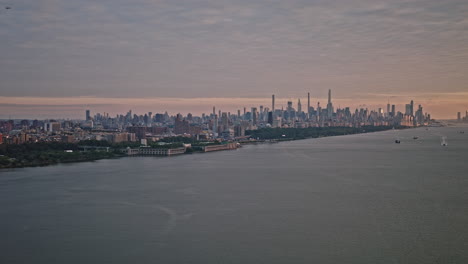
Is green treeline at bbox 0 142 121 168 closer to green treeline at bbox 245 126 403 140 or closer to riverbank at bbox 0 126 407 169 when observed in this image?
riverbank at bbox 0 126 407 169

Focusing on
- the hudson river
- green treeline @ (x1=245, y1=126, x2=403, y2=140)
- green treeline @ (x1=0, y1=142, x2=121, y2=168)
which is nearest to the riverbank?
green treeline @ (x1=0, y1=142, x2=121, y2=168)

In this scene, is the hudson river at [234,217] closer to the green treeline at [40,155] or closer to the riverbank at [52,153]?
the green treeline at [40,155]

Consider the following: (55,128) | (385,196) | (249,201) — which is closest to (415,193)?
(385,196)

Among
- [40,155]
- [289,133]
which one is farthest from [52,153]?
[289,133]

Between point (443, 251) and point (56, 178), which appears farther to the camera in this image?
point (56, 178)

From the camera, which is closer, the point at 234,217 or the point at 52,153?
the point at 234,217

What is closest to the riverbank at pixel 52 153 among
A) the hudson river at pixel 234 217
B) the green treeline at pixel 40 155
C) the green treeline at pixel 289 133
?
the green treeline at pixel 40 155

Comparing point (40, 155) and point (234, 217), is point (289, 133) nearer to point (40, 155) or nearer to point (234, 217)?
point (40, 155)

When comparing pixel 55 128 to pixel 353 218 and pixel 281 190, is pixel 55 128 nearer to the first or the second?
pixel 281 190
